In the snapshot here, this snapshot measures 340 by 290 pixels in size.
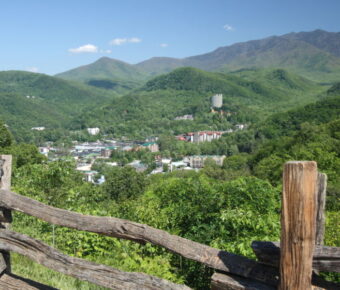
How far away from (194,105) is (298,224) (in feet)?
494

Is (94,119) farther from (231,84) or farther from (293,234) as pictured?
(293,234)

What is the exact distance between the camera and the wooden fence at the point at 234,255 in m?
1.94

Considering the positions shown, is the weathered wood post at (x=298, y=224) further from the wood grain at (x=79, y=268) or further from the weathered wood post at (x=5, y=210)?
the weathered wood post at (x=5, y=210)

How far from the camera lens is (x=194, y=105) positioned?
496ft

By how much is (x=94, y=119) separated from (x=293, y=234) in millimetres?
142332

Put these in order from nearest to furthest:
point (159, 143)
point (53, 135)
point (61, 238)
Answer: point (61, 238), point (159, 143), point (53, 135)

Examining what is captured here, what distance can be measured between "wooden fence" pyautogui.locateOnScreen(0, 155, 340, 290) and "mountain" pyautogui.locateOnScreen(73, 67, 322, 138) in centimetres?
11766

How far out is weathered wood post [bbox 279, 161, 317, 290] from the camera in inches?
74.7

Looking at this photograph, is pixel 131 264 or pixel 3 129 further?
pixel 3 129

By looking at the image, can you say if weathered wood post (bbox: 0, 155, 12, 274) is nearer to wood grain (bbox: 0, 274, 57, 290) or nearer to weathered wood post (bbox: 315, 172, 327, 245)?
wood grain (bbox: 0, 274, 57, 290)

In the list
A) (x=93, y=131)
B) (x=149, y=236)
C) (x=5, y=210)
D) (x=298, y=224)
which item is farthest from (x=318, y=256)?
(x=93, y=131)

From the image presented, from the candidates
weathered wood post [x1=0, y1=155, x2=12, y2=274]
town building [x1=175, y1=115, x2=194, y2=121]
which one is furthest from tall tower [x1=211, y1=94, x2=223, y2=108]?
weathered wood post [x1=0, y1=155, x2=12, y2=274]

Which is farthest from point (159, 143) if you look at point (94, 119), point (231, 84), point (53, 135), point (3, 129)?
point (231, 84)

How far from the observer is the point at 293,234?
6.47 feet
